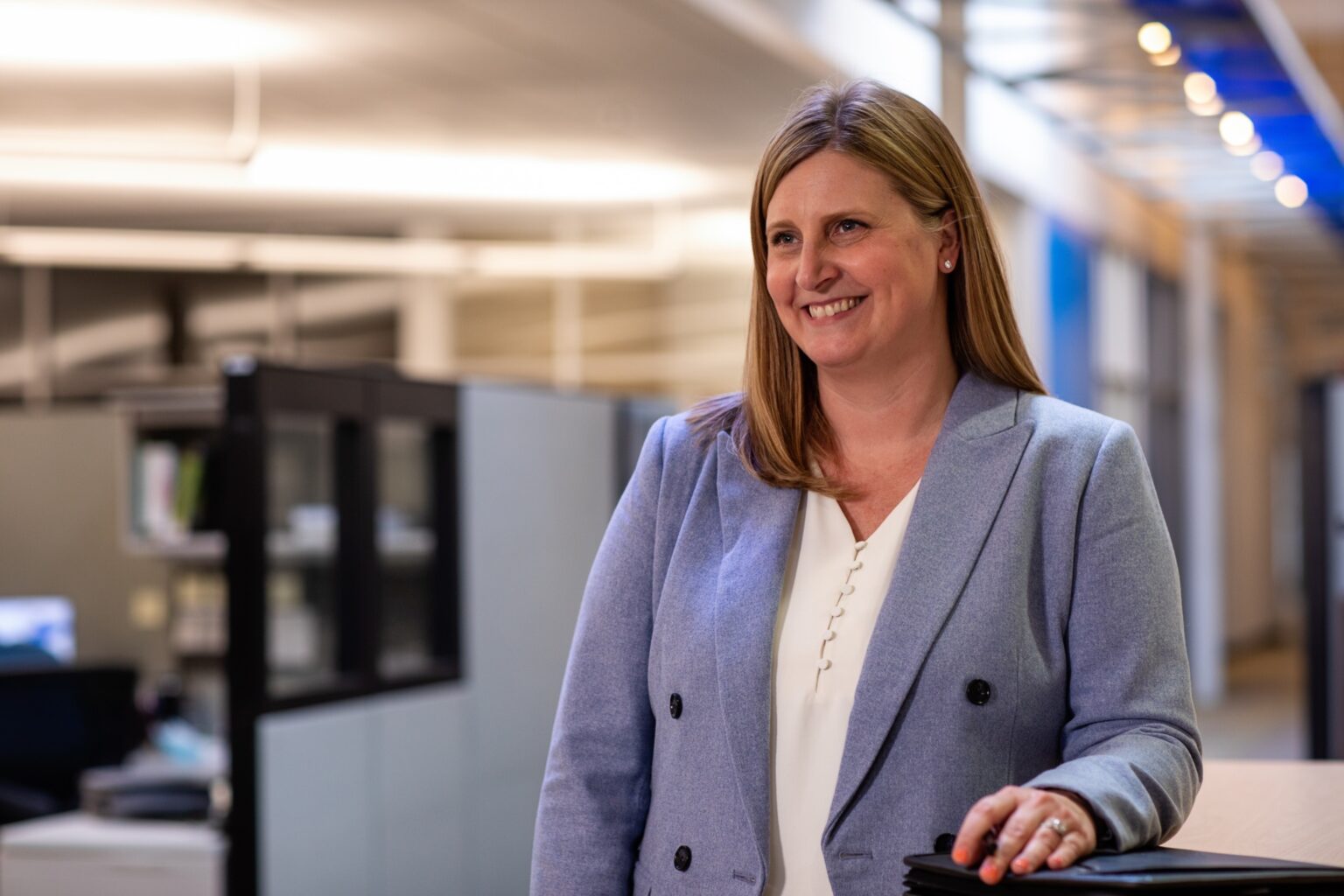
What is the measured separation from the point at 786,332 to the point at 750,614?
0.34 metres

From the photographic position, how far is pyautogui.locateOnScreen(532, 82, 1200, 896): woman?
1.59 metres

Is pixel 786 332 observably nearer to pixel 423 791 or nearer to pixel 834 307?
pixel 834 307

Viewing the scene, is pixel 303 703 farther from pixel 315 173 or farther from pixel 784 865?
pixel 315 173

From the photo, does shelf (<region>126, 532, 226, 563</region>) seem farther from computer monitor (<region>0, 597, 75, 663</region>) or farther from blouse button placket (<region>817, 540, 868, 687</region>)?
blouse button placket (<region>817, 540, 868, 687</region>)

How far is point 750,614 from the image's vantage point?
170 cm

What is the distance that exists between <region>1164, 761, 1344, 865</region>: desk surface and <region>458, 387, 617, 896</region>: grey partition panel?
10.7 feet

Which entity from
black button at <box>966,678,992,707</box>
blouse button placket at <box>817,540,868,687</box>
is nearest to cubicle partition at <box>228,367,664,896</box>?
blouse button placket at <box>817,540,868,687</box>

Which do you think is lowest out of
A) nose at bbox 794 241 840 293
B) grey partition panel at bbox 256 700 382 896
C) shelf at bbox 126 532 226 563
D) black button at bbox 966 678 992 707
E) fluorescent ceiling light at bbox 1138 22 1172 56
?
grey partition panel at bbox 256 700 382 896

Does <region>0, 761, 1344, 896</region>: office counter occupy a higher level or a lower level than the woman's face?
lower

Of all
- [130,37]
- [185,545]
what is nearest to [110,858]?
[185,545]

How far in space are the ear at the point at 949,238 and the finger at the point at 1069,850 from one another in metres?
0.64

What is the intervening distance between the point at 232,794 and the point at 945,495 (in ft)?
10.2

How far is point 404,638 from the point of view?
18.4ft

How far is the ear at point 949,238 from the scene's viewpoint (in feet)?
5.64
